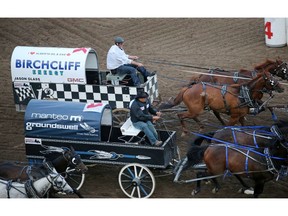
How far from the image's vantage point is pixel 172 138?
36.6ft

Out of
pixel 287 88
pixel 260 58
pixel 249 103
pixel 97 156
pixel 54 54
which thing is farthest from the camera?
pixel 260 58

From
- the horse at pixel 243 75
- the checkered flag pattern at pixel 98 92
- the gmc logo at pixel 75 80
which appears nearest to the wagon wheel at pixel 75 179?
the checkered flag pattern at pixel 98 92

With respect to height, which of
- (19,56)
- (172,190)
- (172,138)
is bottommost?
(172,190)

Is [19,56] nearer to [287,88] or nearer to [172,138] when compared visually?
[172,138]

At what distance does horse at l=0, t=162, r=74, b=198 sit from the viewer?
9961mm

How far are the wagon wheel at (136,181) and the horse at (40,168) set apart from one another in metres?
0.78

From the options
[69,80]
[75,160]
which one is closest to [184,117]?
[69,80]

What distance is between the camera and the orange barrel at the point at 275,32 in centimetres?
1747

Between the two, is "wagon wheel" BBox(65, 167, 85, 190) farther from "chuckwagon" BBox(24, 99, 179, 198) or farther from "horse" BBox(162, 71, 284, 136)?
"horse" BBox(162, 71, 284, 136)

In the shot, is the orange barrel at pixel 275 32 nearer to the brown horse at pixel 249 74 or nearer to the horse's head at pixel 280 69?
the brown horse at pixel 249 74

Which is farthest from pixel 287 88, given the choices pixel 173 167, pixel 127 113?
pixel 173 167

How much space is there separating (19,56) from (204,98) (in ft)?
12.7

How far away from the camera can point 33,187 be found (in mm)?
10000

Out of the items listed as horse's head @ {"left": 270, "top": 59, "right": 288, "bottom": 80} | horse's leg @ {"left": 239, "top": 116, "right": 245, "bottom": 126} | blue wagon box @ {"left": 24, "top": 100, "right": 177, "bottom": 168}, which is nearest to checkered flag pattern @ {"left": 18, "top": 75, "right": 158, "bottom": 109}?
blue wagon box @ {"left": 24, "top": 100, "right": 177, "bottom": 168}
